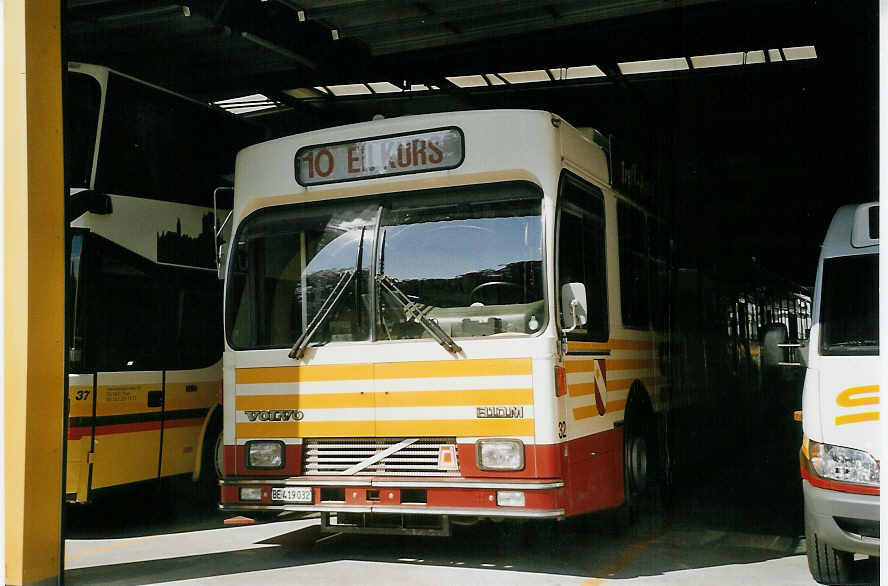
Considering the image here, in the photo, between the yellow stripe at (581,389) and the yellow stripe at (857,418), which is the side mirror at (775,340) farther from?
the yellow stripe at (581,389)

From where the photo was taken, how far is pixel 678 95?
571 inches

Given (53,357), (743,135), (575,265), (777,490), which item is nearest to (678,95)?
(743,135)

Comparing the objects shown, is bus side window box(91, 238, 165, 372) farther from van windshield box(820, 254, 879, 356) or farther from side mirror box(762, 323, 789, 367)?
van windshield box(820, 254, 879, 356)

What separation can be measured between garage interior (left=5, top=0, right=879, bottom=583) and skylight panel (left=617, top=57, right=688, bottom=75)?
0.04m

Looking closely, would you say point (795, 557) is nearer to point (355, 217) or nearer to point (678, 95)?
point (355, 217)

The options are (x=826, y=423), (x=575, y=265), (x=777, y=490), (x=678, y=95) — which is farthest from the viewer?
(x=678, y=95)

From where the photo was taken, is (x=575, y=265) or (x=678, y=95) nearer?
(x=575, y=265)

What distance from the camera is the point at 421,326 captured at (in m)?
7.64

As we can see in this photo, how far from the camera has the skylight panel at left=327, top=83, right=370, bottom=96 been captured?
13.1m

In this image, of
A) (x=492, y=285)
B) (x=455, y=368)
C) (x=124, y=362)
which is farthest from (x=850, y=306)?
(x=124, y=362)

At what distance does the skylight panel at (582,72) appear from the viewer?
44.4ft

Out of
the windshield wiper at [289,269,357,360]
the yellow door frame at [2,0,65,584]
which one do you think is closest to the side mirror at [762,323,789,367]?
the windshield wiper at [289,269,357,360]

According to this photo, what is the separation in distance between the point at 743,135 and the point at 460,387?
10660 millimetres

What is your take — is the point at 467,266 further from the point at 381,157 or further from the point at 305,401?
the point at 305,401
